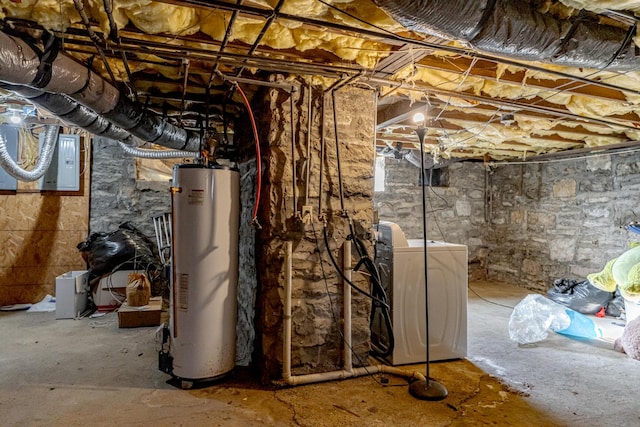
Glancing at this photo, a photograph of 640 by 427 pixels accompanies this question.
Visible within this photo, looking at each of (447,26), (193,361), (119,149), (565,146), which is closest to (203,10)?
(447,26)

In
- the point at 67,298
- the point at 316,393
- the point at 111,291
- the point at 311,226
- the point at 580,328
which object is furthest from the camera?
the point at 111,291

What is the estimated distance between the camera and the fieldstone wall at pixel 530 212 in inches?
180

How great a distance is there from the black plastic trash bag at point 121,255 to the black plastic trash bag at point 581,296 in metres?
4.51

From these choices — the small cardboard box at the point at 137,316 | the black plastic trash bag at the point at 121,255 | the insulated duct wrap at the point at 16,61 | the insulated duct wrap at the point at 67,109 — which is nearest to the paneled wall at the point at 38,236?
the black plastic trash bag at the point at 121,255

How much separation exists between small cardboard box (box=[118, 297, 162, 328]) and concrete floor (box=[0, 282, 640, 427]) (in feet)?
1.19

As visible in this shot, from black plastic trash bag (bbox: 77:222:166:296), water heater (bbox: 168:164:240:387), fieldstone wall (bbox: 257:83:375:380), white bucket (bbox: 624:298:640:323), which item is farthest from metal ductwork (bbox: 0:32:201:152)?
white bucket (bbox: 624:298:640:323)

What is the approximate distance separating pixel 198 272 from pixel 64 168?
335 centimetres

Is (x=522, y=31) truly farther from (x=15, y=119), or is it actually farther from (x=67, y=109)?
(x=15, y=119)

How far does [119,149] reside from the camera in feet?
15.9

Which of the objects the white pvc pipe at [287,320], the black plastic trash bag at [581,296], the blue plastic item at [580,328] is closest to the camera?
the white pvc pipe at [287,320]

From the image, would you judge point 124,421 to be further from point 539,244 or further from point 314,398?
point 539,244

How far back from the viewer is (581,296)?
4.20m

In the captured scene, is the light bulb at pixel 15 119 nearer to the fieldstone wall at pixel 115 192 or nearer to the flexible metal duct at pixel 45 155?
the flexible metal duct at pixel 45 155

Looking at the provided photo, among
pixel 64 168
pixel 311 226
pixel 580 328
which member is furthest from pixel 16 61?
pixel 580 328
